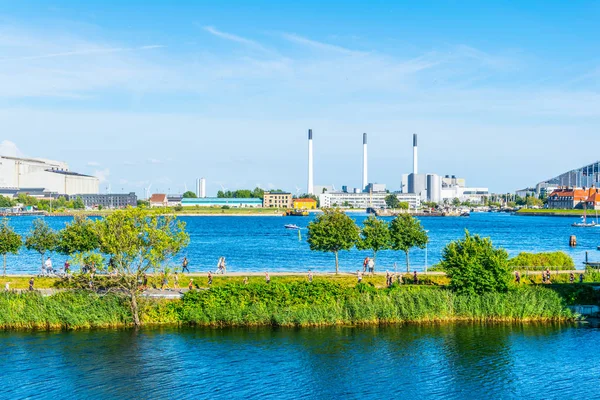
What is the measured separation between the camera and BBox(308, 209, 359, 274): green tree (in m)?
44.7

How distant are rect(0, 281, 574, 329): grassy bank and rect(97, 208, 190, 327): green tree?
103 cm

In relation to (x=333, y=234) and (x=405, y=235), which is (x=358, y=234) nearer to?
(x=333, y=234)

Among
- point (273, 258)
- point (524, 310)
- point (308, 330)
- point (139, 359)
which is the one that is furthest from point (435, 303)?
point (273, 258)

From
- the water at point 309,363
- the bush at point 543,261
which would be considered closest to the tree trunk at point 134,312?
the water at point 309,363

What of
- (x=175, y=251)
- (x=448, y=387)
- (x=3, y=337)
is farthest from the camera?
(x=175, y=251)

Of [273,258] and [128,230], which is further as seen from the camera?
[273,258]

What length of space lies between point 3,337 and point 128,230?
693 centimetres

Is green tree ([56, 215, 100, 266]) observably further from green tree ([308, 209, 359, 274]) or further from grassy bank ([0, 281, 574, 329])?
green tree ([308, 209, 359, 274])

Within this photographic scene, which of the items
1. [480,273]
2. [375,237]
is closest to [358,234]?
[375,237]

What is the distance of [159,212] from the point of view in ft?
107

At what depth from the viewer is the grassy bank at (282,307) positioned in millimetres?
31672

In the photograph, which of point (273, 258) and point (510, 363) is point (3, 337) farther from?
point (273, 258)

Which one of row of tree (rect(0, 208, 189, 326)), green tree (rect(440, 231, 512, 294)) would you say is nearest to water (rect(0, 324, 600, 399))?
green tree (rect(440, 231, 512, 294))

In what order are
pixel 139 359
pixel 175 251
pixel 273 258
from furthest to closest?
pixel 273 258, pixel 175 251, pixel 139 359
